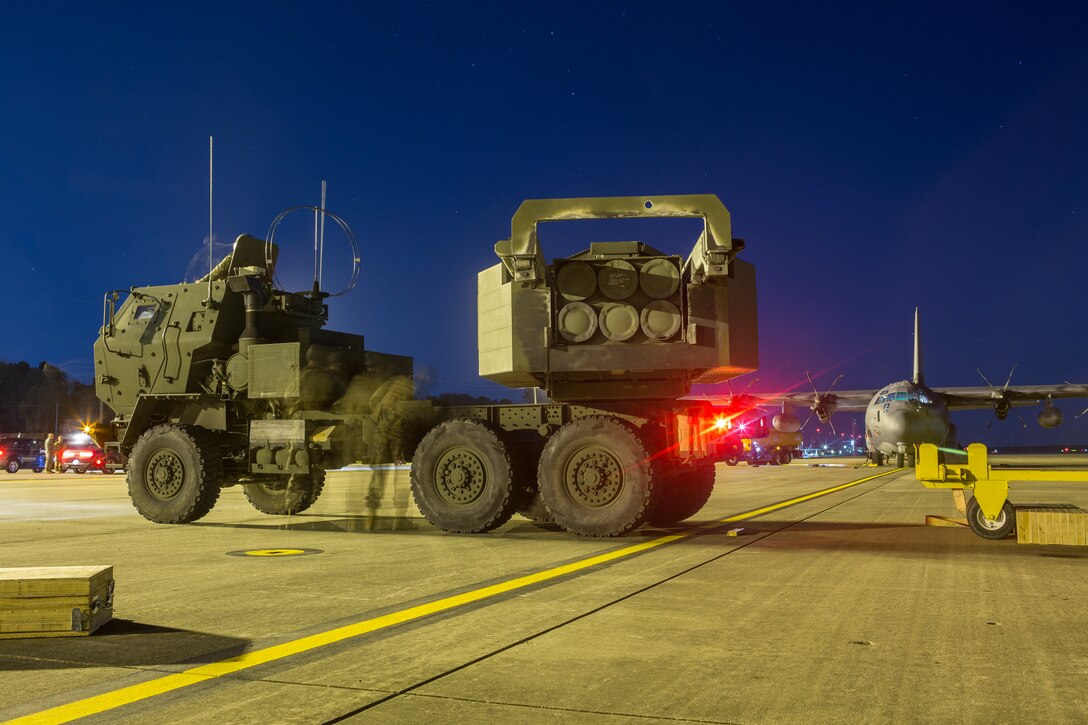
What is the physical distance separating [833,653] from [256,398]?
1009cm

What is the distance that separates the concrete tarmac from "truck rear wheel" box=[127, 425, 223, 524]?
243 centimetres

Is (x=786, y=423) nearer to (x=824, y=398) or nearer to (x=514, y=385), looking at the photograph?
(x=824, y=398)

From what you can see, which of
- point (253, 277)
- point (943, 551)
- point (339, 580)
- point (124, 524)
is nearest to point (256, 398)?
point (253, 277)

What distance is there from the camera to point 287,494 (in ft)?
48.8

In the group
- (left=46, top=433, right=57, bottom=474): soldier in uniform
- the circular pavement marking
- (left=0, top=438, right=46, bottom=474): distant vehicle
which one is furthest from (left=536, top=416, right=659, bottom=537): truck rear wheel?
(left=0, top=438, right=46, bottom=474): distant vehicle

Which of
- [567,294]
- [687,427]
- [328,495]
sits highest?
[567,294]

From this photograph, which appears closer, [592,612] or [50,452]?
[592,612]

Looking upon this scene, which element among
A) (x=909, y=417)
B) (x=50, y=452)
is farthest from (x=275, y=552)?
(x=50, y=452)

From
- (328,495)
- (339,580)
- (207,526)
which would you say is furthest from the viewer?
(328,495)

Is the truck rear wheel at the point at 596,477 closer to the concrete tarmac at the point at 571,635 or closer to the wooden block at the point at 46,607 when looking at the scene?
the concrete tarmac at the point at 571,635

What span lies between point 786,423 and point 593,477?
36.8m

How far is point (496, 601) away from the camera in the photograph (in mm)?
6391

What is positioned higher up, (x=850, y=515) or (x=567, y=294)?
(x=567, y=294)

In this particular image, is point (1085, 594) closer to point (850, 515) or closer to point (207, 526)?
point (850, 515)
